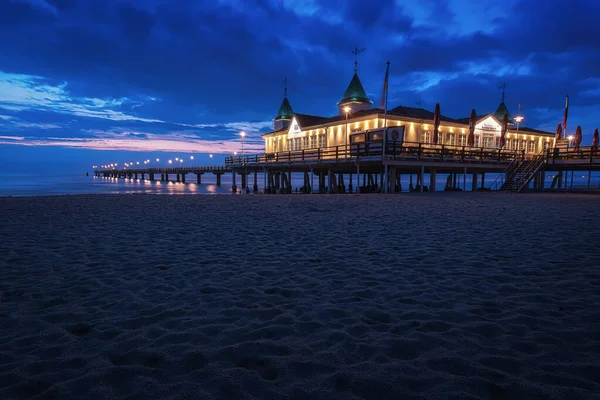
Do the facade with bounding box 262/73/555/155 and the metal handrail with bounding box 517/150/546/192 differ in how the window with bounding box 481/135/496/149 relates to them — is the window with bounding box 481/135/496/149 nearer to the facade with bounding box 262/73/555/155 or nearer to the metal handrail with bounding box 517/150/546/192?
the facade with bounding box 262/73/555/155

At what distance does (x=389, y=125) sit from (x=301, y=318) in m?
29.9

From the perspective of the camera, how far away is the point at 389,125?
31.3m

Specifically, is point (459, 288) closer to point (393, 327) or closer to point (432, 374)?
point (393, 327)

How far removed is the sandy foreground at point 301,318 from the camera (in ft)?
8.71

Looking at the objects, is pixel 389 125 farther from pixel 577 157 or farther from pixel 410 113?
pixel 577 157

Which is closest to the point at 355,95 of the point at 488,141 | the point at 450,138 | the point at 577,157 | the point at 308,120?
the point at 308,120

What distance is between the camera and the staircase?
26750mm

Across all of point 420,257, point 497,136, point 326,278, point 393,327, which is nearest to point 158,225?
point 326,278

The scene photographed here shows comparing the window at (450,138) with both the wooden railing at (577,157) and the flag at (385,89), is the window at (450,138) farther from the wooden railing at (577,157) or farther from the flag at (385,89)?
the flag at (385,89)

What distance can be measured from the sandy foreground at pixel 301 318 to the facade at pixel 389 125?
24337 millimetres

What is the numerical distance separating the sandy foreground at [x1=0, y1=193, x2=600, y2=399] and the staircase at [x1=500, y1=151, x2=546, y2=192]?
21.4 meters

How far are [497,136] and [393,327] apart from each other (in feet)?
138

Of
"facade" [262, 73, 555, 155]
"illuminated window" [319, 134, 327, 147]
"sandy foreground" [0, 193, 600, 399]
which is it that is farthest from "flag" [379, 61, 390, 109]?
"sandy foreground" [0, 193, 600, 399]

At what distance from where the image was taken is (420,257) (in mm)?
6434
